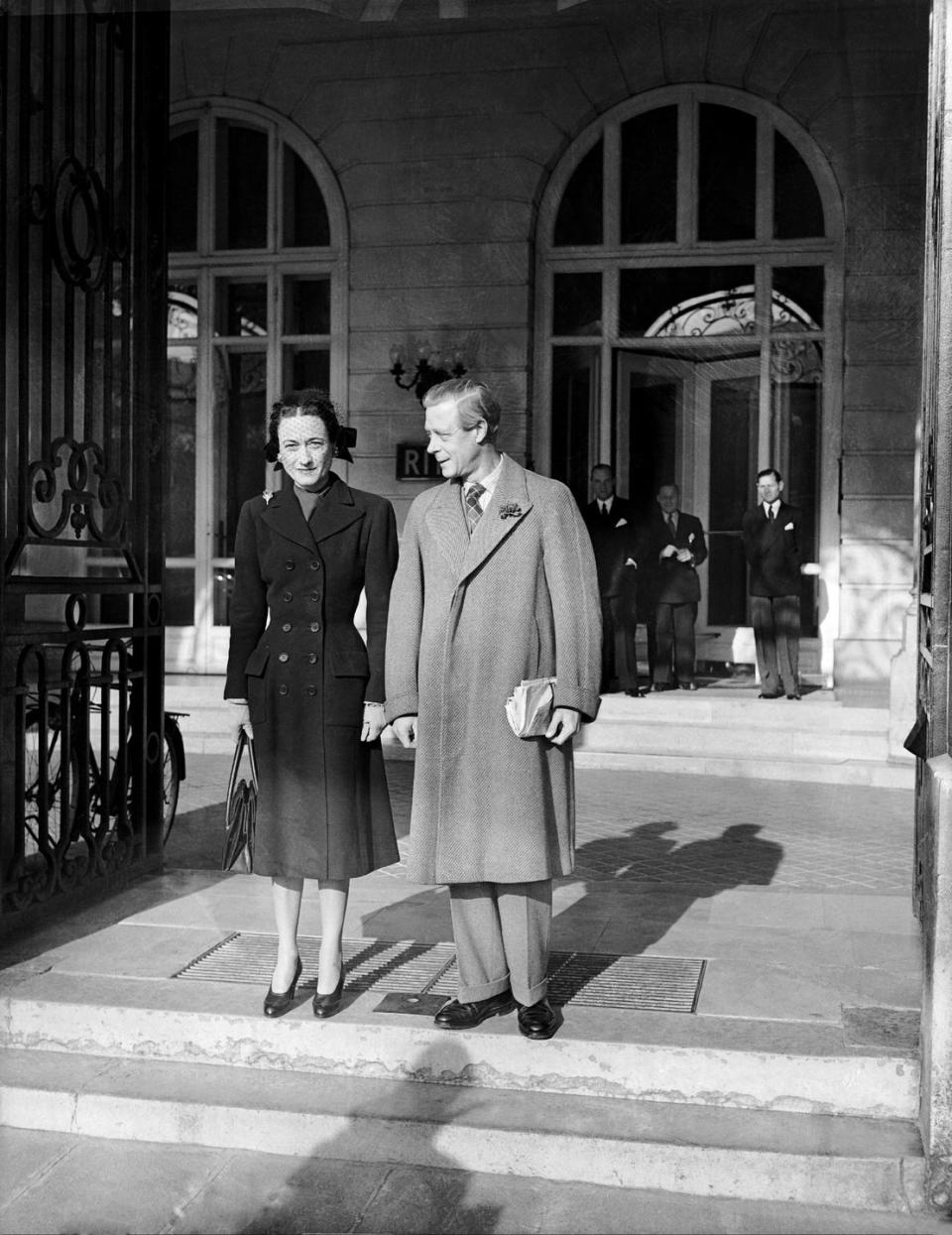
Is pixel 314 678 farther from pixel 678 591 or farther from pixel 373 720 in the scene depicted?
pixel 678 591

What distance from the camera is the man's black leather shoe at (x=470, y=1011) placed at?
4.61m

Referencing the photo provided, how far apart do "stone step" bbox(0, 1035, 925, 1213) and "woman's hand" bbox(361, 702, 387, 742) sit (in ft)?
3.62

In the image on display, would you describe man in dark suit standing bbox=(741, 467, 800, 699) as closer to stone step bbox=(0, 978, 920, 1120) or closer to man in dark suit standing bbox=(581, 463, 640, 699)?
man in dark suit standing bbox=(581, 463, 640, 699)

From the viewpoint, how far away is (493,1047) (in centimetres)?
455

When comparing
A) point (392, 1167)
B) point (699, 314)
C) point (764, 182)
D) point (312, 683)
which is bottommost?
point (392, 1167)

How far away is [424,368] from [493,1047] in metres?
Answer: 10.3

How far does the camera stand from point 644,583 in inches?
543

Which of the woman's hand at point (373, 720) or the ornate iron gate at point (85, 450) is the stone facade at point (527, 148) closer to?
the ornate iron gate at point (85, 450)

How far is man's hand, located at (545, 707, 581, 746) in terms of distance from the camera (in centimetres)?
455

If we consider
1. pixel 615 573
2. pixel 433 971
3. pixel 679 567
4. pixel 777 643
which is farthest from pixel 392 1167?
pixel 679 567

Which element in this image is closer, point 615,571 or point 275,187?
point 615,571

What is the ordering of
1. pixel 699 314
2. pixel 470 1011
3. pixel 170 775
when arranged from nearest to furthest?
pixel 470 1011 < pixel 170 775 < pixel 699 314

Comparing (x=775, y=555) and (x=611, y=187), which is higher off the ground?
(x=611, y=187)

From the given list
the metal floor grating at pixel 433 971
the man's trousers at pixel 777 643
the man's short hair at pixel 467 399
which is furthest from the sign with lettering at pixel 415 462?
the man's short hair at pixel 467 399
